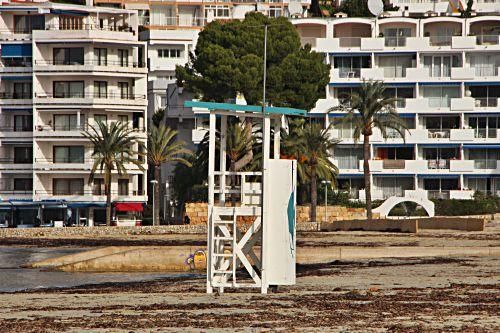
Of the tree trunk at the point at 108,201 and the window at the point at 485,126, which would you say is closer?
the tree trunk at the point at 108,201

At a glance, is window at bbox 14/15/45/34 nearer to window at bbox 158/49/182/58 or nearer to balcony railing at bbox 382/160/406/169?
balcony railing at bbox 382/160/406/169

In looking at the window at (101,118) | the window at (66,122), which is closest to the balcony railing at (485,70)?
the window at (101,118)

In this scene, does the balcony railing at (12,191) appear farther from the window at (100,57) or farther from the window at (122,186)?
the window at (100,57)

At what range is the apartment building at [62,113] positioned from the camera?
107000mm

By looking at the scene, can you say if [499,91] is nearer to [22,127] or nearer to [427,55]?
[427,55]

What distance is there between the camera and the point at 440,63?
362 feet

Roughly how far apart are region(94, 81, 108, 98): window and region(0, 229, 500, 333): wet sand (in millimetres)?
72608

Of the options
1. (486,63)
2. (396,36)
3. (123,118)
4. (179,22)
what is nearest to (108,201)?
(123,118)

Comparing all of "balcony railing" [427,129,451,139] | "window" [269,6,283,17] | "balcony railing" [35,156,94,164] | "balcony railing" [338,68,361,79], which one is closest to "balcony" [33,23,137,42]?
"balcony railing" [35,156,94,164]

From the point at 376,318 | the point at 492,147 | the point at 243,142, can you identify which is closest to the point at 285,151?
the point at 243,142

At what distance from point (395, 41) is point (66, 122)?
28.5 m

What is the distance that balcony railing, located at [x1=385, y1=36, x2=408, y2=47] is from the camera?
361 feet

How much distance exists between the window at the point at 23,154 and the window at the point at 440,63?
3407 centimetres

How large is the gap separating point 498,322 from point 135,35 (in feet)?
308
